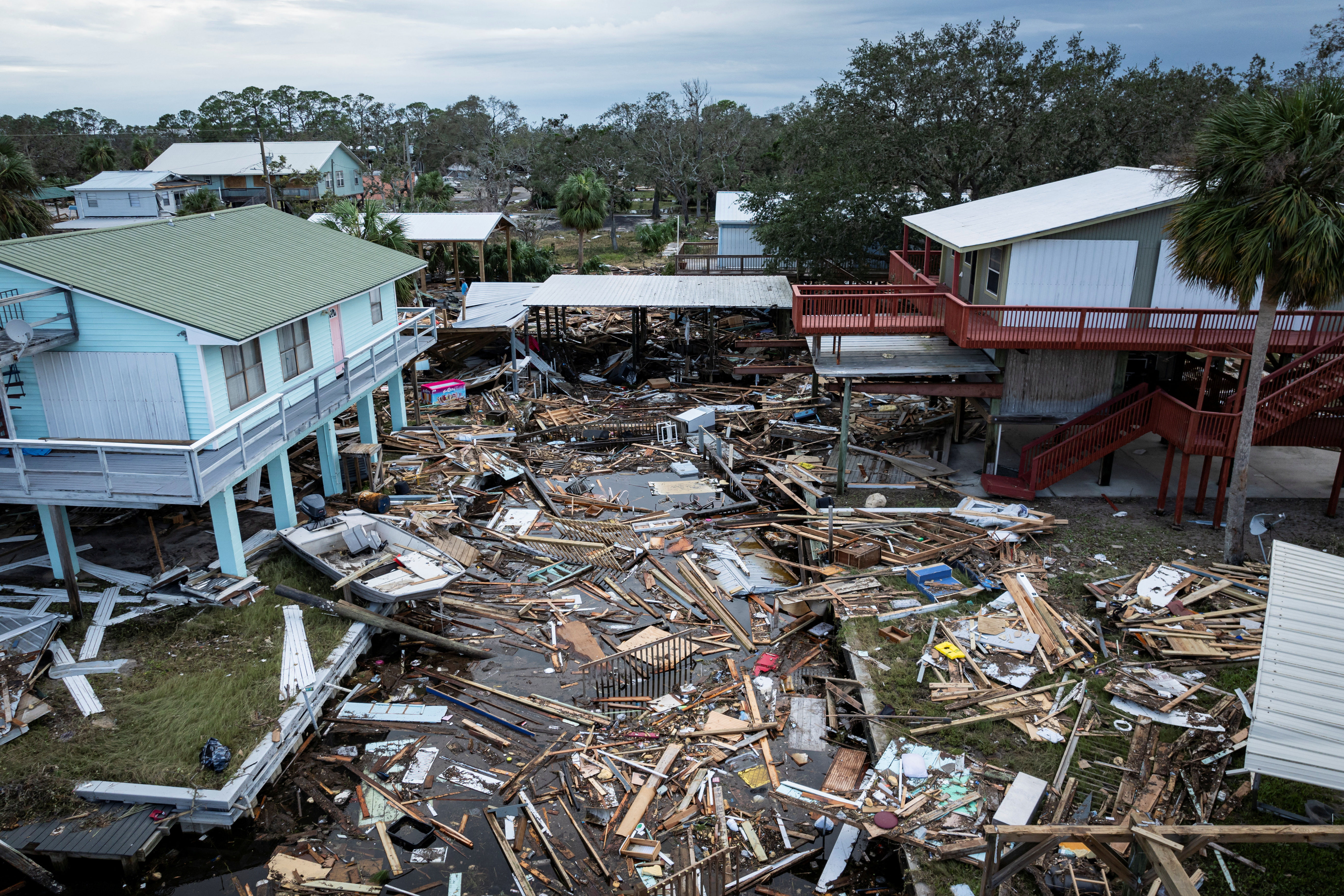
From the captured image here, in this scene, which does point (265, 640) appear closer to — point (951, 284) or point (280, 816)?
point (280, 816)

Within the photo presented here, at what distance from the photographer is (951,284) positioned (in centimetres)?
2673

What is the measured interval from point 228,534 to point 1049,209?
21.5 m

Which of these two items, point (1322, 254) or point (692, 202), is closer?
point (1322, 254)

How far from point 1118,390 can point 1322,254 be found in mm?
7563

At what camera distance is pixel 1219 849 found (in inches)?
421

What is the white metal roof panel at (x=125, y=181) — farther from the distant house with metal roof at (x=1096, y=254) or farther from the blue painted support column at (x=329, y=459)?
the distant house with metal roof at (x=1096, y=254)

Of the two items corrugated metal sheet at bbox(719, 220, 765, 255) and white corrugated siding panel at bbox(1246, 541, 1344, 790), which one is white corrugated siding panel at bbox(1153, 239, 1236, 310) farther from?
corrugated metal sheet at bbox(719, 220, 765, 255)

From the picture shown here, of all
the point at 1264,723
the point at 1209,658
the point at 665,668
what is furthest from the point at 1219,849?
the point at 665,668

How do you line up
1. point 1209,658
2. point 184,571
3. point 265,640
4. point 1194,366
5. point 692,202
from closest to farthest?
point 1209,658
point 265,640
point 184,571
point 1194,366
point 692,202

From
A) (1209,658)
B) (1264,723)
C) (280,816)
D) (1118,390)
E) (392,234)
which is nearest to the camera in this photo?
(1264,723)

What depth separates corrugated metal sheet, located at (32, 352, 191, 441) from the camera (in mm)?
16531

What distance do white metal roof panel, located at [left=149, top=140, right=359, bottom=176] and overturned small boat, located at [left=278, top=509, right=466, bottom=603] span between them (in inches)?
2316

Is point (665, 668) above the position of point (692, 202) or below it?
below

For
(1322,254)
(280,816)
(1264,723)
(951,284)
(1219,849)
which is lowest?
(280,816)
